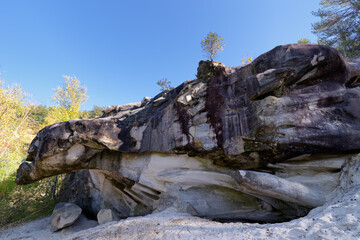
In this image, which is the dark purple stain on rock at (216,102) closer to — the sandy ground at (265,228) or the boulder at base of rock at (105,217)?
the sandy ground at (265,228)

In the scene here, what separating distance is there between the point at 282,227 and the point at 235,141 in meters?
2.54

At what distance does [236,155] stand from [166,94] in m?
4.11

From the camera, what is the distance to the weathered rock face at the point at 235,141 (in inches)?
185

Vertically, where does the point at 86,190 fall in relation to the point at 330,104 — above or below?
below

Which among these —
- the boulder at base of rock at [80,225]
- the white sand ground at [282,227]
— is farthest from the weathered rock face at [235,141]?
the boulder at base of rock at [80,225]

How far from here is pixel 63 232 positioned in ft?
25.2

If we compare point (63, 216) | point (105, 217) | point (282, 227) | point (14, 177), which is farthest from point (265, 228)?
point (14, 177)

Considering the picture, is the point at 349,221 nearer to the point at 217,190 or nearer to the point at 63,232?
the point at 217,190

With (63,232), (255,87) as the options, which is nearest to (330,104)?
(255,87)

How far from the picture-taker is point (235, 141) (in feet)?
17.8

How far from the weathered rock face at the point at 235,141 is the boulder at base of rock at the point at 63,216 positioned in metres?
1.98

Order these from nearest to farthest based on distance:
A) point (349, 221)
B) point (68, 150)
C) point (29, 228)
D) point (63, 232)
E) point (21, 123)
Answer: point (349, 221) → point (68, 150) → point (63, 232) → point (29, 228) → point (21, 123)

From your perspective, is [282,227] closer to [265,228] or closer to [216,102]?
[265,228]

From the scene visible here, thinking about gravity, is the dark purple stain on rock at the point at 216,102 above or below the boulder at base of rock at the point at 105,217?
above
